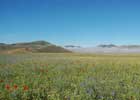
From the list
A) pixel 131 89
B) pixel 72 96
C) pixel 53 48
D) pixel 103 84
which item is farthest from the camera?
pixel 53 48

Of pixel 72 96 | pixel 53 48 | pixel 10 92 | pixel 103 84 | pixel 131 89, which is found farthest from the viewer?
pixel 53 48

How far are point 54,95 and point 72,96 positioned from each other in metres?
0.60

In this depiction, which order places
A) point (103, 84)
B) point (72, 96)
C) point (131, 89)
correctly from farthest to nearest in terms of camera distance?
point (103, 84), point (131, 89), point (72, 96)

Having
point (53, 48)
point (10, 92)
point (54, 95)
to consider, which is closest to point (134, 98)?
point (54, 95)

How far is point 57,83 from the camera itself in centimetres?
798

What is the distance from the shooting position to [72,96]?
19.4ft

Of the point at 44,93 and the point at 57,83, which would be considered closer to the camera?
the point at 44,93

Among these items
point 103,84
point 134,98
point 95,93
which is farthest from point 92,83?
point 134,98

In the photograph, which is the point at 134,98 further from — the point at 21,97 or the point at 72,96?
the point at 21,97

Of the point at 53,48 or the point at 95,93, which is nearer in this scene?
the point at 95,93

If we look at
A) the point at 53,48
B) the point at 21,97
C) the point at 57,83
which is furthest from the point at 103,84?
the point at 53,48

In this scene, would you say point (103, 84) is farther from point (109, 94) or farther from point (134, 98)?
point (134, 98)

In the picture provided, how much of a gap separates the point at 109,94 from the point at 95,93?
450 mm

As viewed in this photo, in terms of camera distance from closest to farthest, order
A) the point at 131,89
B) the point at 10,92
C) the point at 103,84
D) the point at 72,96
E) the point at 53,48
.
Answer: the point at 72,96
the point at 10,92
the point at 131,89
the point at 103,84
the point at 53,48
